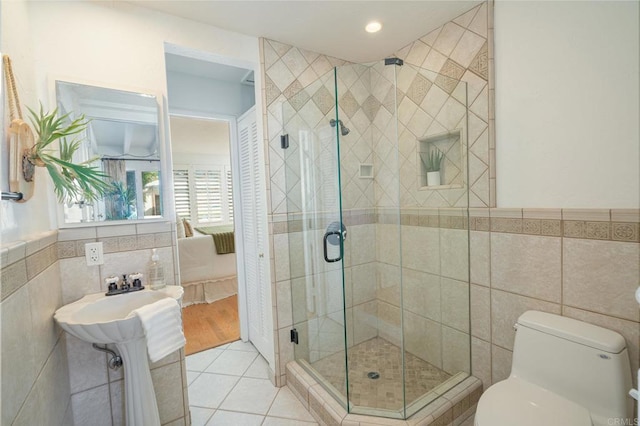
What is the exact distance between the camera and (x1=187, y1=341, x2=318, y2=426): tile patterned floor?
1877 mm

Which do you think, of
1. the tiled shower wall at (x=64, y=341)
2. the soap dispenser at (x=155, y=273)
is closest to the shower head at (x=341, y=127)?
the tiled shower wall at (x=64, y=341)

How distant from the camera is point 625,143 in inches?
50.3

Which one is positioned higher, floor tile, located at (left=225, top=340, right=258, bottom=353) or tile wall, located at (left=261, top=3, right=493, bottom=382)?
tile wall, located at (left=261, top=3, right=493, bottom=382)

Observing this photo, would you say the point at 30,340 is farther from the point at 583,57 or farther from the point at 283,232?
the point at 583,57

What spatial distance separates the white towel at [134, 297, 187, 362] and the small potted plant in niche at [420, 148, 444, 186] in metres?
1.74

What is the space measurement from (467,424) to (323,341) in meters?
1.00

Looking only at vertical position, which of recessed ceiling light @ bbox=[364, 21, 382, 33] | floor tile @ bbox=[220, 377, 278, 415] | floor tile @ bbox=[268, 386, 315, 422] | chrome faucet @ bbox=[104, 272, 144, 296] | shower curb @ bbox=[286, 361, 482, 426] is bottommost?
floor tile @ bbox=[220, 377, 278, 415]

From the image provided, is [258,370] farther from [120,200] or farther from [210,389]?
[120,200]

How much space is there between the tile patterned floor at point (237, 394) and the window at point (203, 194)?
13.8ft

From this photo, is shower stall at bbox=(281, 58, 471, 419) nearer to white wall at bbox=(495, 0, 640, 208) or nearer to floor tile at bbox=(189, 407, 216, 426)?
white wall at bbox=(495, 0, 640, 208)

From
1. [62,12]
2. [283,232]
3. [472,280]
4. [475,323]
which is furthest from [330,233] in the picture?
[62,12]

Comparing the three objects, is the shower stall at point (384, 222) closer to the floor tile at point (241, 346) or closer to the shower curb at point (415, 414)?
the shower curb at point (415, 414)

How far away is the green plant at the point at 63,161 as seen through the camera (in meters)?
1.19

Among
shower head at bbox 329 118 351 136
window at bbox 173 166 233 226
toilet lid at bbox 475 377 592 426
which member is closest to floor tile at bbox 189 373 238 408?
toilet lid at bbox 475 377 592 426
